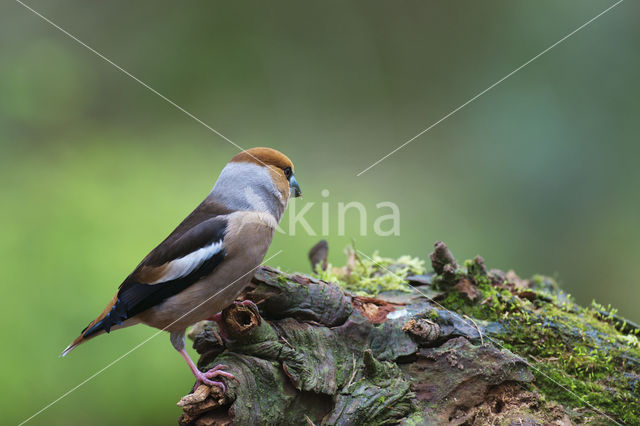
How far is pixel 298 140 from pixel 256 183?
315 centimetres

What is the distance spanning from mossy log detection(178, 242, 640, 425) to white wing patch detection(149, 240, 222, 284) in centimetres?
29

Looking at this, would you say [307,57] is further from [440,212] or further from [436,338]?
[436,338]

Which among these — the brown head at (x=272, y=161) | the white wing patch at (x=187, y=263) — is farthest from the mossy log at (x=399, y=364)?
the brown head at (x=272, y=161)

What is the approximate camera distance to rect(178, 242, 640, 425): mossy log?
7.49 ft

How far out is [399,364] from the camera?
8.27 ft

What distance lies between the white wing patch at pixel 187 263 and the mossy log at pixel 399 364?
0.29 metres

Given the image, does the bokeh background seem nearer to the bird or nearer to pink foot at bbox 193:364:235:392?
the bird

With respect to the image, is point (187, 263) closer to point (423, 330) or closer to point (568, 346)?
point (423, 330)

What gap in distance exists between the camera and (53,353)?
3578 millimetres

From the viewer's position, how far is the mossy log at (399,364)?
7.49 ft

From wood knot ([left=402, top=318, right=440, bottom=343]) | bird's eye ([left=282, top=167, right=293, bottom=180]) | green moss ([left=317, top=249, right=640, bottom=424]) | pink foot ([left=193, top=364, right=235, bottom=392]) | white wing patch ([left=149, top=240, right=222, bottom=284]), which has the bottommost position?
pink foot ([left=193, top=364, right=235, bottom=392])

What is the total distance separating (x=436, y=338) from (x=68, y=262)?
3.06 metres

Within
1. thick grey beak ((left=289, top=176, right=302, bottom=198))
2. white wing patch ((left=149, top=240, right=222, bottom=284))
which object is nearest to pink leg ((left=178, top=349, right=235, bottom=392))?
white wing patch ((left=149, top=240, right=222, bottom=284))

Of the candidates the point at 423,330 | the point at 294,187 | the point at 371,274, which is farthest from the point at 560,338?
the point at 294,187
